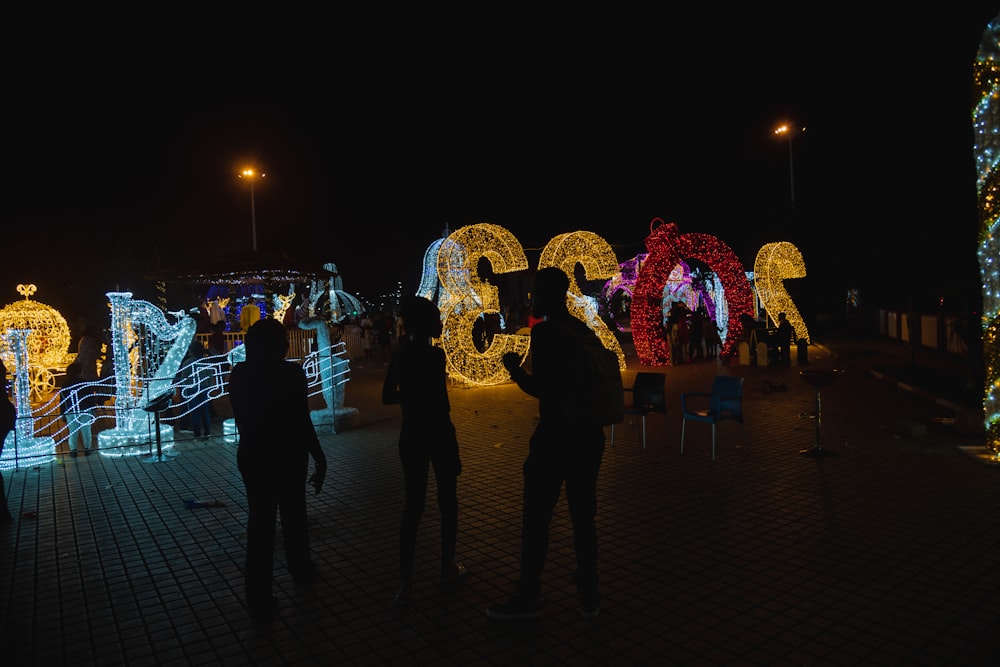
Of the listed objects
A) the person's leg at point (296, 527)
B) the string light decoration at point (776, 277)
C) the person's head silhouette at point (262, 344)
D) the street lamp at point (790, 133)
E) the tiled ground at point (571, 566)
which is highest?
the street lamp at point (790, 133)

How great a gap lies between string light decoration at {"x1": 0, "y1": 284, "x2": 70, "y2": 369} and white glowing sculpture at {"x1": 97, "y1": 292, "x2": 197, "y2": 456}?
15.5ft

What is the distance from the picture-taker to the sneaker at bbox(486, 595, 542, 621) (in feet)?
13.1

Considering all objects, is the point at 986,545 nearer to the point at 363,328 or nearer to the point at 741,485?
the point at 741,485

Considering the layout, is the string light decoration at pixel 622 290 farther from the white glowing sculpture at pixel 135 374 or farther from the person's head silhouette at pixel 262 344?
the person's head silhouette at pixel 262 344

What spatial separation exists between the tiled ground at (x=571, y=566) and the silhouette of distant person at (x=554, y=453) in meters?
0.24

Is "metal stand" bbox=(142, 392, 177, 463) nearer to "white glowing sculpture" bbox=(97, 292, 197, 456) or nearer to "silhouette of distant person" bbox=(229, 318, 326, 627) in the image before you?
"white glowing sculpture" bbox=(97, 292, 197, 456)

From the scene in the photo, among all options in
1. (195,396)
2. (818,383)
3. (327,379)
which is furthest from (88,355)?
(818,383)

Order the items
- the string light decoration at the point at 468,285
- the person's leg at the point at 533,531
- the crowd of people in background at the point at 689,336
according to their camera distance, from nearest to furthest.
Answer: the person's leg at the point at 533,531, the string light decoration at the point at 468,285, the crowd of people in background at the point at 689,336

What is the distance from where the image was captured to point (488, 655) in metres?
3.64

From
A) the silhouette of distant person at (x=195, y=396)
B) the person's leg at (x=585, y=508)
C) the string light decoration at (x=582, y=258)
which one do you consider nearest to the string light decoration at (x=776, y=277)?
the string light decoration at (x=582, y=258)

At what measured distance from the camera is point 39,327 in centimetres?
1502

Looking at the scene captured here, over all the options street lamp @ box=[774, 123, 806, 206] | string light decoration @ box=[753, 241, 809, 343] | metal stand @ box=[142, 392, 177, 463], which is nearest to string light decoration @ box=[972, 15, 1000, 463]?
metal stand @ box=[142, 392, 177, 463]

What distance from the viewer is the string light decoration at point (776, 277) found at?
20172 millimetres

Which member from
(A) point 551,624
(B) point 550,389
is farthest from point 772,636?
(B) point 550,389
